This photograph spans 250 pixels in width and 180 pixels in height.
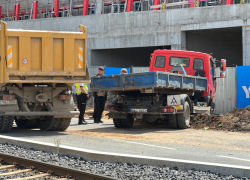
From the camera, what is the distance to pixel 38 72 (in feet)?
35.2

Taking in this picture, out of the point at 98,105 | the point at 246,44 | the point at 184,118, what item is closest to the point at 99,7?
the point at 246,44

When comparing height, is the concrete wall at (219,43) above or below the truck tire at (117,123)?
above

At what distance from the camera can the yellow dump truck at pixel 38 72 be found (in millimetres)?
10500

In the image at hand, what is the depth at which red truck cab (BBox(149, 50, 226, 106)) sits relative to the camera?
46.7 feet

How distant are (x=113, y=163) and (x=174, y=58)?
786cm

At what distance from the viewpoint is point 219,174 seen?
6.36 m

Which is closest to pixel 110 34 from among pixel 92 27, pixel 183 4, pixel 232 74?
pixel 92 27

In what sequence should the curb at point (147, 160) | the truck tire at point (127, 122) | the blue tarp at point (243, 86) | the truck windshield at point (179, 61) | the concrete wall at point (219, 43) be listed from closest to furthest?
the curb at point (147, 160) → the truck tire at point (127, 122) → the truck windshield at point (179, 61) → the blue tarp at point (243, 86) → the concrete wall at point (219, 43)

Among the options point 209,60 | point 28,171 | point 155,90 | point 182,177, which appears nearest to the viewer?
point 182,177

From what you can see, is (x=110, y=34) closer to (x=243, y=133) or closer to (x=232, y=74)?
(x=232, y=74)

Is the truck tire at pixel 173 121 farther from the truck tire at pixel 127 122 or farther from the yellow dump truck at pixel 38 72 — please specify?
the yellow dump truck at pixel 38 72

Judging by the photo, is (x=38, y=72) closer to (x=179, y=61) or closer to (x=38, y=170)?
(x=38, y=170)

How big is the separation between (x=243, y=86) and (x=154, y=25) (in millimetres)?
9806

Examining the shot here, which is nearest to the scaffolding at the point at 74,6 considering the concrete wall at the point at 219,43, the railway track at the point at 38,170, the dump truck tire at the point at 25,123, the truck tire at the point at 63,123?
the concrete wall at the point at 219,43
